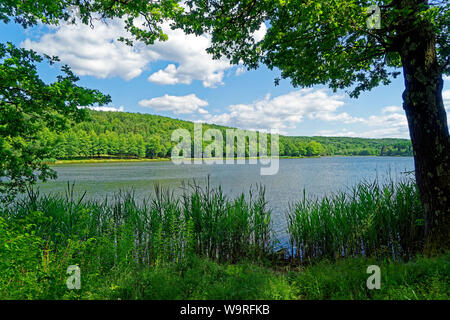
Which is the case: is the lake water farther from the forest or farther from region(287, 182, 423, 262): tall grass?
the forest

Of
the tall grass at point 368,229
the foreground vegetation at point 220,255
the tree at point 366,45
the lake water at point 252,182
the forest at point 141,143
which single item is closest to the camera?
the foreground vegetation at point 220,255

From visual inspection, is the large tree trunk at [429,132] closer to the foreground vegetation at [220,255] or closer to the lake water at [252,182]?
the foreground vegetation at [220,255]

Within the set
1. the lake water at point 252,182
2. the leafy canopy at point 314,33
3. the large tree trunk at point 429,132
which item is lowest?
the lake water at point 252,182

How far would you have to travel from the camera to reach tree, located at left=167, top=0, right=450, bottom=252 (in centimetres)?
401

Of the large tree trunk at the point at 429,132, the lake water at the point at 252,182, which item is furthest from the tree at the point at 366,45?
the lake water at the point at 252,182

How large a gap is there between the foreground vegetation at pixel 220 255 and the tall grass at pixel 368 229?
23 millimetres

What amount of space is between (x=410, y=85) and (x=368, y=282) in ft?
11.6

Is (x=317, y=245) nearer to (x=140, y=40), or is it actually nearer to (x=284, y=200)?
(x=140, y=40)

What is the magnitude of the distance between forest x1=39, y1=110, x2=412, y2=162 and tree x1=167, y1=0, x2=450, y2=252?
59.1 m

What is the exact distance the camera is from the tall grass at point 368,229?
208 inches

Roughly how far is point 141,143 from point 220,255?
3578 inches

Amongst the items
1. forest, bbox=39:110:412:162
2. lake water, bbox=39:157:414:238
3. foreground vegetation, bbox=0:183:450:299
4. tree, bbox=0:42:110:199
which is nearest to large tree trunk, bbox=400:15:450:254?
foreground vegetation, bbox=0:183:450:299

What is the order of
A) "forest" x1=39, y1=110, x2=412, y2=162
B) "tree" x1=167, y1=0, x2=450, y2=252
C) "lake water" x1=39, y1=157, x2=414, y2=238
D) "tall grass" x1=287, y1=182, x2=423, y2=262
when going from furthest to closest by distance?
"forest" x1=39, y1=110, x2=412, y2=162 < "lake water" x1=39, y1=157, x2=414, y2=238 < "tall grass" x1=287, y1=182, x2=423, y2=262 < "tree" x1=167, y1=0, x2=450, y2=252

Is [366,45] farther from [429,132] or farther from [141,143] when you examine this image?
[141,143]
